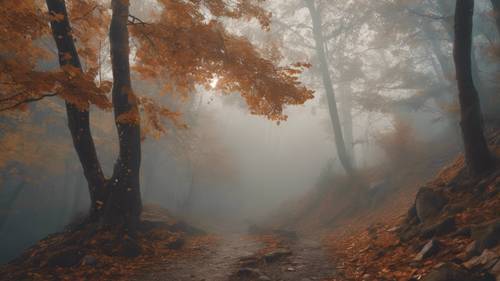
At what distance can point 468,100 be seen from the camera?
670 cm

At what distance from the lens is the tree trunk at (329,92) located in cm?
1634

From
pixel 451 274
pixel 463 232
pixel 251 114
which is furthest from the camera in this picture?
pixel 251 114

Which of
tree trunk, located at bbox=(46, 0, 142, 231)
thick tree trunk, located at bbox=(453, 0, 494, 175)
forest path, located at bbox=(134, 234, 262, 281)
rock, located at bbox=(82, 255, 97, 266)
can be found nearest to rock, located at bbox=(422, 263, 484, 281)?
forest path, located at bbox=(134, 234, 262, 281)

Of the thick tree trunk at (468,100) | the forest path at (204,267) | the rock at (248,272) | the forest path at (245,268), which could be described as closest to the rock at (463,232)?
the forest path at (245,268)

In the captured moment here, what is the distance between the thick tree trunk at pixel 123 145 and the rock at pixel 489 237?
6863mm

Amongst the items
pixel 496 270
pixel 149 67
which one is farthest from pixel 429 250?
pixel 149 67

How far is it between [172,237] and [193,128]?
1847cm

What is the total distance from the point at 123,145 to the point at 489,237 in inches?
286

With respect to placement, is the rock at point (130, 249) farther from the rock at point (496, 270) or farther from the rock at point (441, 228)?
the rock at point (496, 270)

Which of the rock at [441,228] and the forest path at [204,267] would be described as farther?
→ the forest path at [204,267]

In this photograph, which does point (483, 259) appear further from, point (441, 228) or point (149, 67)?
point (149, 67)

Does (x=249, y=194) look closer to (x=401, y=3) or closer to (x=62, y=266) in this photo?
(x=401, y=3)

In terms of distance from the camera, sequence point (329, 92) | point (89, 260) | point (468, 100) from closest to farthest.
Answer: point (89, 260) → point (468, 100) → point (329, 92)

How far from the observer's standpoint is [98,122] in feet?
66.1
